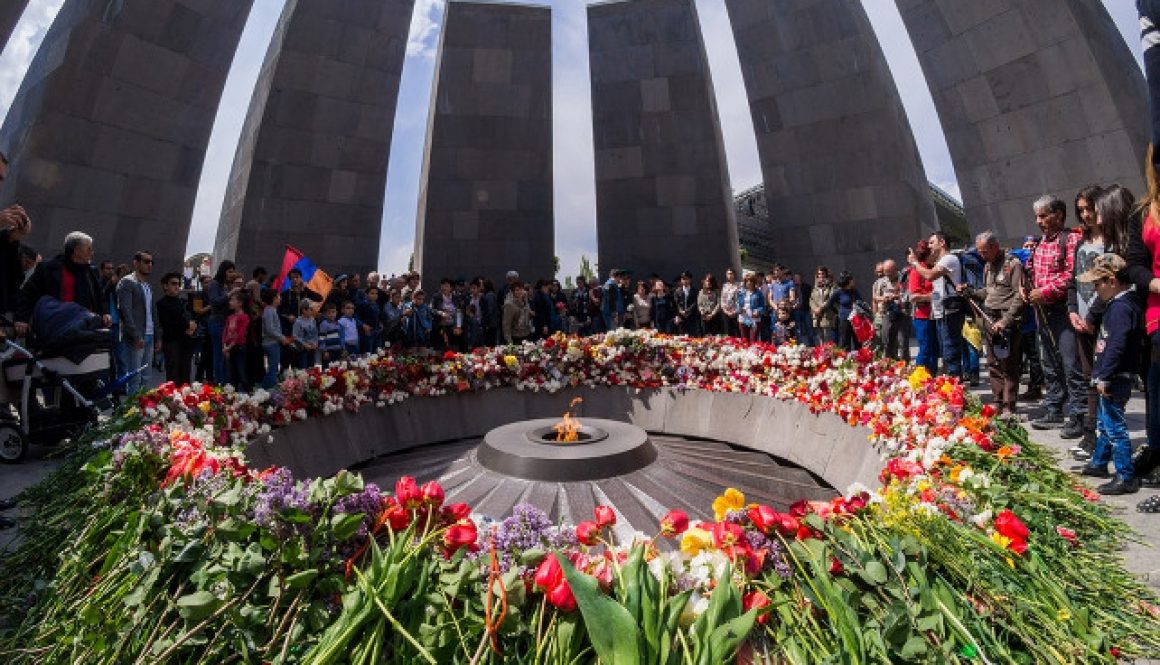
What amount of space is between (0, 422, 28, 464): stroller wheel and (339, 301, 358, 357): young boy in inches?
161

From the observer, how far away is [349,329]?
9.63 m

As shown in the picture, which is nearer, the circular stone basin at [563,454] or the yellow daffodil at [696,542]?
the yellow daffodil at [696,542]

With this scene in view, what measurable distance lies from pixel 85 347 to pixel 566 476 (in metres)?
4.53

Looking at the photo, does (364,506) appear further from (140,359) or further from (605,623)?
(140,359)

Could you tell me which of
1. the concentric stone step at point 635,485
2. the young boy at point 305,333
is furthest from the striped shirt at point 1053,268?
the young boy at point 305,333

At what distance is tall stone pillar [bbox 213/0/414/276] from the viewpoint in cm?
1330

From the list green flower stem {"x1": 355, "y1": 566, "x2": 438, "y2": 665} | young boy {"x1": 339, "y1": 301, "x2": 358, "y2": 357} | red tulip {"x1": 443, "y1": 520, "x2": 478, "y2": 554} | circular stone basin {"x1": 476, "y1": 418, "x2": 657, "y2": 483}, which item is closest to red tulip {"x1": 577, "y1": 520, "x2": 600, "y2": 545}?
red tulip {"x1": 443, "y1": 520, "x2": 478, "y2": 554}

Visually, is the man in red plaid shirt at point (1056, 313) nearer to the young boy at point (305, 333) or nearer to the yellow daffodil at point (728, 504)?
the yellow daffodil at point (728, 504)

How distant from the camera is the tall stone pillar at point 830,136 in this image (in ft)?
44.2

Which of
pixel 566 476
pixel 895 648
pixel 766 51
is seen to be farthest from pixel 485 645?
pixel 766 51

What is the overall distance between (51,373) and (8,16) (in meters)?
7.41

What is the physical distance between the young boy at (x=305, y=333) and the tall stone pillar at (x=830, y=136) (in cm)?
1015

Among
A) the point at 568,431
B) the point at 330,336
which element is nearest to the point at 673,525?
the point at 568,431

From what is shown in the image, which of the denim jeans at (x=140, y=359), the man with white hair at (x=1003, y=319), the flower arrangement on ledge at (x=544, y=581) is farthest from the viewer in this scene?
the denim jeans at (x=140, y=359)
